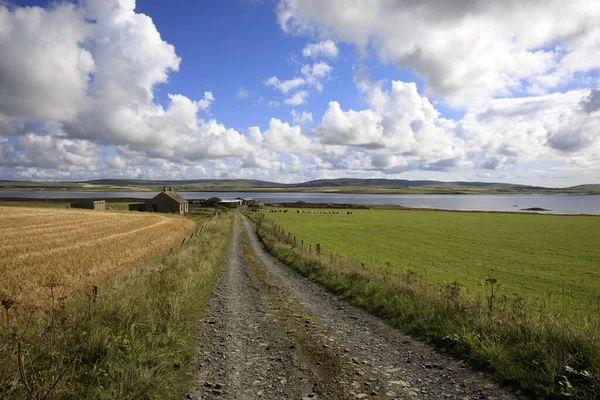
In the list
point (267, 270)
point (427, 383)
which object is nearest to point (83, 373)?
point (427, 383)

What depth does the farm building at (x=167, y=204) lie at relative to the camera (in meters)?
88.1

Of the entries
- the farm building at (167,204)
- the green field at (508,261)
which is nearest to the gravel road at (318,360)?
the green field at (508,261)

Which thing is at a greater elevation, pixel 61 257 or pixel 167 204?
pixel 167 204

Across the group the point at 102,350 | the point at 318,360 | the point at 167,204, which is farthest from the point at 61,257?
the point at 167,204

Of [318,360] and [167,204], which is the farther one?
[167,204]

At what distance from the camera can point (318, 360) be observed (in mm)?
7906

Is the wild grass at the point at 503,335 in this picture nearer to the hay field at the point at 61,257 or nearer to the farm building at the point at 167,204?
the hay field at the point at 61,257

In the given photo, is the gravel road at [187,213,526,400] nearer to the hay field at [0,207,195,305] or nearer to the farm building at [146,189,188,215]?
the hay field at [0,207,195,305]

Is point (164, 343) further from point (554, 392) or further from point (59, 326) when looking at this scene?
point (554, 392)

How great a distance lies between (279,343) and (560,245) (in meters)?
45.9

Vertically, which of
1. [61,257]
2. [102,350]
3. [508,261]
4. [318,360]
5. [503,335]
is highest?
[102,350]

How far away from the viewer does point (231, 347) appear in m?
8.68

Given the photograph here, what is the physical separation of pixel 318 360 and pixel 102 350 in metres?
4.88

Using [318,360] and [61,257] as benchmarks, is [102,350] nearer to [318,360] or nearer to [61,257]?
[318,360]
